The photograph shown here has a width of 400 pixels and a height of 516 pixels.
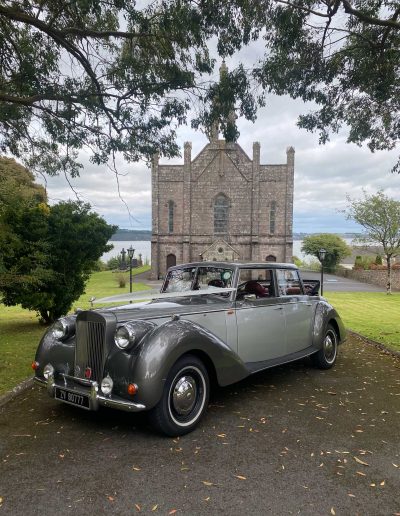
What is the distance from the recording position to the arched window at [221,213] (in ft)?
133

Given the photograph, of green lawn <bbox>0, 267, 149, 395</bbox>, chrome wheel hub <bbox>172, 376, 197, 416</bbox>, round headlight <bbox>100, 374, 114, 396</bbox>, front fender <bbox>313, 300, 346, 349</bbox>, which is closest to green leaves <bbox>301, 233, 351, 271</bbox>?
green lawn <bbox>0, 267, 149, 395</bbox>

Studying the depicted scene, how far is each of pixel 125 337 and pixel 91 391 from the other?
63 centimetres

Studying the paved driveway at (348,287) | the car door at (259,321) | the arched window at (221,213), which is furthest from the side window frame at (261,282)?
the arched window at (221,213)

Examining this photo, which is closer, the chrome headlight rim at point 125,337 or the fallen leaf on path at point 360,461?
the fallen leaf on path at point 360,461

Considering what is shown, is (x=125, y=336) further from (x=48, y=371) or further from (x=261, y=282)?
(x=261, y=282)

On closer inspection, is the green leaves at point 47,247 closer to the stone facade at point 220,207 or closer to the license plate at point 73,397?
the license plate at point 73,397

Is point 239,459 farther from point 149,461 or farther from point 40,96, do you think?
point 40,96

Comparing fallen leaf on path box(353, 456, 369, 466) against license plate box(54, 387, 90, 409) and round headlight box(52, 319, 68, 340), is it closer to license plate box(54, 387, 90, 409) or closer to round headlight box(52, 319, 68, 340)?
license plate box(54, 387, 90, 409)

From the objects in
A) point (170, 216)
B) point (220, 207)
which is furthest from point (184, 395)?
point (220, 207)

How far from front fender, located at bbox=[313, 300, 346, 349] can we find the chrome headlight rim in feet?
12.1

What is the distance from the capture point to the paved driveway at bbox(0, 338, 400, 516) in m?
2.69

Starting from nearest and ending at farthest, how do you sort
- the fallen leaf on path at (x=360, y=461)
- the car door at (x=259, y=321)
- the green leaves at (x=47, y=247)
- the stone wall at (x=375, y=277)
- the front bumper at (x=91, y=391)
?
the fallen leaf on path at (x=360, y=461) → the front bumper at (x=91, y=391) → the car door at (x=259, y=321) → the green leaves at (x=47, y=247) → the stone wall at (x=375, y=277)

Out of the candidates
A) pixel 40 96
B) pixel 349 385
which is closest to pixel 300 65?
pixel 40 96

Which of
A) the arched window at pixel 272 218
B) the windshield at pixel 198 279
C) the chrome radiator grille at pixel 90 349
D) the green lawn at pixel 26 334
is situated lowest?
the green lawn at pixel 26 334
